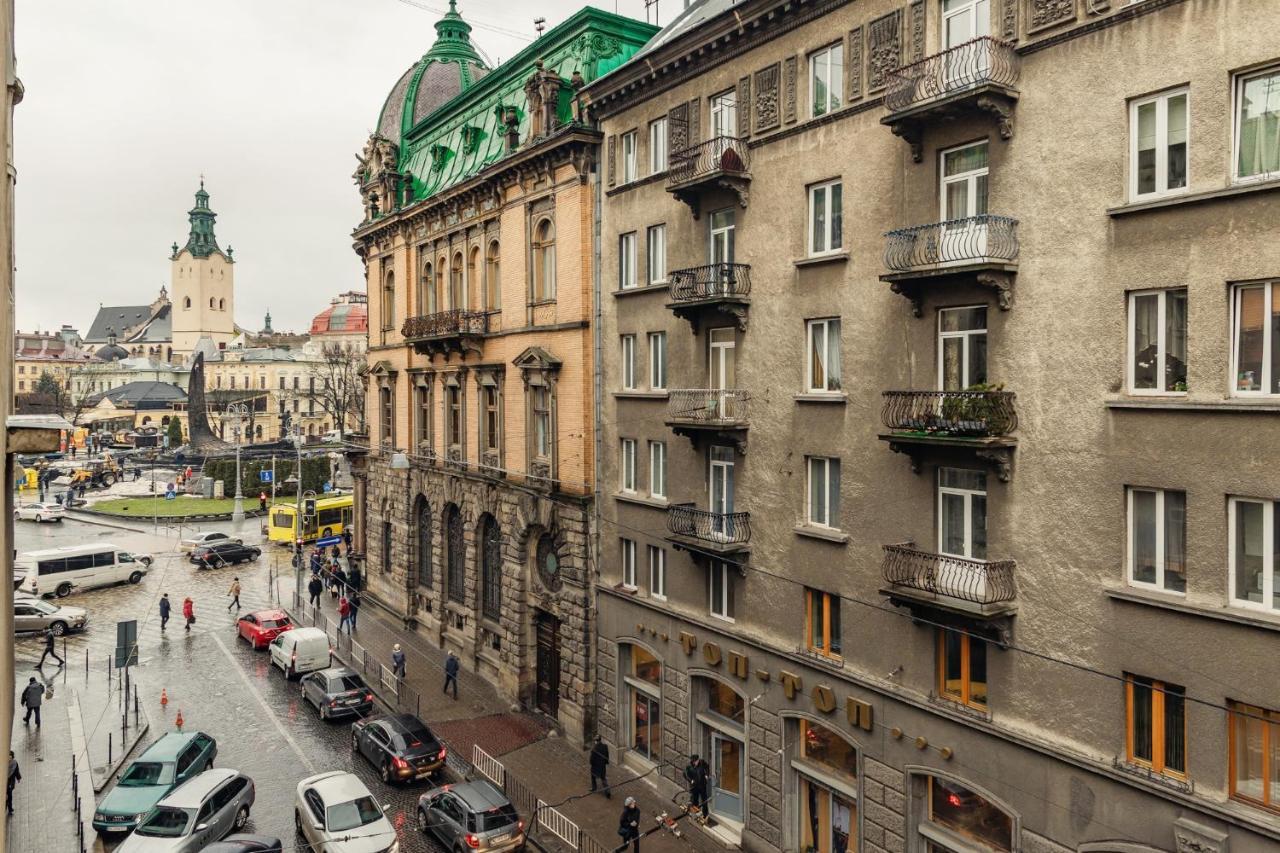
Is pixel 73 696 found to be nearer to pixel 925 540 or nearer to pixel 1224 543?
pixel 925 540

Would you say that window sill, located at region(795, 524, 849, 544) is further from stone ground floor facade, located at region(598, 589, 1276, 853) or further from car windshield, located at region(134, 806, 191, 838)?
car windshield, located at region(134, 806, 191, 838)

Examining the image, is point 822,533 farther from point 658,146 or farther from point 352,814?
point 352,814

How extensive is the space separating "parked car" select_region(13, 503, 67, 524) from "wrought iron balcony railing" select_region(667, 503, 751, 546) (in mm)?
67467

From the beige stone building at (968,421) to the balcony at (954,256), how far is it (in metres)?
0.07

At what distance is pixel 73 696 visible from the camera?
31.5 meters

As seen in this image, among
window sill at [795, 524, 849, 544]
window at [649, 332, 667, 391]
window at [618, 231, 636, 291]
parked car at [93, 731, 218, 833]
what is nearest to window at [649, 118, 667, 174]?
window at [618, 231, 636, 291]

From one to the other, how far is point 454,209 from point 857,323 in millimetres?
22884

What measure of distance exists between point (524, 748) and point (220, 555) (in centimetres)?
3536

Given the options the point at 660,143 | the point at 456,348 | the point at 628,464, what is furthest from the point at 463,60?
the point at 628,464

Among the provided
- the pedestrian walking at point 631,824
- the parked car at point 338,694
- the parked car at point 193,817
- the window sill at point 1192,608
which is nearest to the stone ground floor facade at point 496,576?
the parked car at point 338,694

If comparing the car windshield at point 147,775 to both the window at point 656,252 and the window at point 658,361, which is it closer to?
the window at point 658,361

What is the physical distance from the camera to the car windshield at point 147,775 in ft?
73.2

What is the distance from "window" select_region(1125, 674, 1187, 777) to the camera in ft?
42.9

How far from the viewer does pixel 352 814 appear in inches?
798
